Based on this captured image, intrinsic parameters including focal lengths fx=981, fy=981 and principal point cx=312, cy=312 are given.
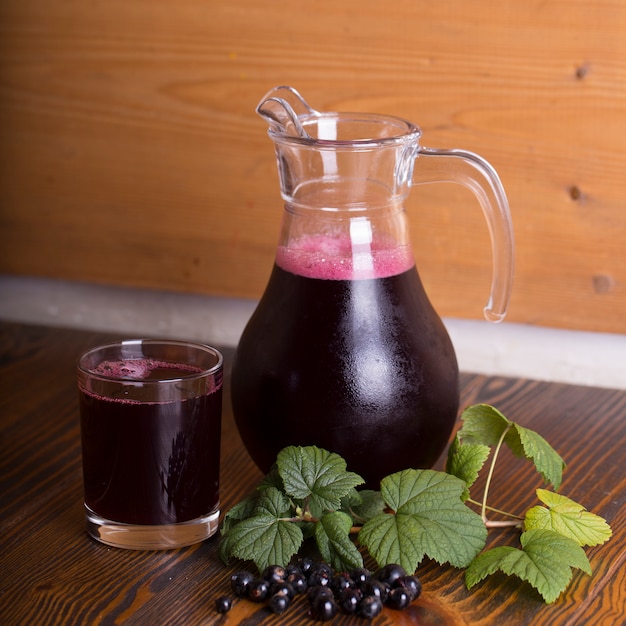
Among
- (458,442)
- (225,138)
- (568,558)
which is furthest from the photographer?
(225,138)

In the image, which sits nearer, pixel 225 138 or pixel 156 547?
pixel 156 547

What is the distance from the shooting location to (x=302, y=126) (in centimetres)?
84

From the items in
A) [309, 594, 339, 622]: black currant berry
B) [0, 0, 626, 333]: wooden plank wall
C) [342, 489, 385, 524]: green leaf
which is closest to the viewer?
[309, 594, 339, 622]: black currant berry

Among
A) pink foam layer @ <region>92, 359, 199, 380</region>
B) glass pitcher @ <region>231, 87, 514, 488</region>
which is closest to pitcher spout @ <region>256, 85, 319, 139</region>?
glass pitcher @ <region>231, 87, 514, 488</region>

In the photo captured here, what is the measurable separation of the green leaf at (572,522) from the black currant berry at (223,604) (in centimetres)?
25

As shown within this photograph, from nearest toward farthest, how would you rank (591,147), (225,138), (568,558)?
(568,558)
(591,147)
(225,138)

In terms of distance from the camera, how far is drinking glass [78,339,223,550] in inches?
29.5

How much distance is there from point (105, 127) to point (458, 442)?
28.1 inches

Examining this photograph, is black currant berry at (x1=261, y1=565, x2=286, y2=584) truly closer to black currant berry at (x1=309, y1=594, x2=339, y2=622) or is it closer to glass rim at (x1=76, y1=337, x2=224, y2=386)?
black currant berry at (x1=309, y1=594, x2=339, y2=622)

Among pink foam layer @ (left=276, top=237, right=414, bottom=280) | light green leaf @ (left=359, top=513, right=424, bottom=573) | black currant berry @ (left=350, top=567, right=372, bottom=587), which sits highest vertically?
pink foam layer @ (left=276, top=237, right=414, bottom=280)

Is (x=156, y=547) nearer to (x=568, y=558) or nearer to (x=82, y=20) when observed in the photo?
(x=568, y=558)

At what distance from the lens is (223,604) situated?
691mm

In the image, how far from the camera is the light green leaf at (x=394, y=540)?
0.71 m

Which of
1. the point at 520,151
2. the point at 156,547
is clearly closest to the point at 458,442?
the point at 156,547
